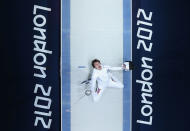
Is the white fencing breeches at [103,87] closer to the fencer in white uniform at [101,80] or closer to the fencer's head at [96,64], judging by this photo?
the fencer in white uniform at [101,80]

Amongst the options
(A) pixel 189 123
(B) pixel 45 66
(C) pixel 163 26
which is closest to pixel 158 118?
(A) pixel 189 123

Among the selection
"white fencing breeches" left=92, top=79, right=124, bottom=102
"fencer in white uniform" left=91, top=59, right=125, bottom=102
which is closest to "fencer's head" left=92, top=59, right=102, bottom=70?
"fencer in white uniform" left=91, top=59, right=125, bottom=102

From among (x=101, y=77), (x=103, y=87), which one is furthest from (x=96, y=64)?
(x=103, y=87)

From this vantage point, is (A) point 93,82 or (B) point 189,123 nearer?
(A) point 93,82

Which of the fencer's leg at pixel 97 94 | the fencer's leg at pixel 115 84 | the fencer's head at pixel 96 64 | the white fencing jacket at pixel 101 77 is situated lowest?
the fencer's leg at pixel 97 94

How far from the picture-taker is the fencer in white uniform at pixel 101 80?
Result: 3.50 m

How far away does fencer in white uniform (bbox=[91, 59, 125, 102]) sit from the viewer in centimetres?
350

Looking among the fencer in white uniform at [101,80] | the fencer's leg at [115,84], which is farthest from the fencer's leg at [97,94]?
the fencer's leg at [115,84]

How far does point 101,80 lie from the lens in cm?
352

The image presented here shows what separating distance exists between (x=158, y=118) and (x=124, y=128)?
0.44 meters

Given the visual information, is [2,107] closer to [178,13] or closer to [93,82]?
[93,82]

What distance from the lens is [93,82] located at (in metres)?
3.49

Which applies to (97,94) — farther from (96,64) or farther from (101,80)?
(96,64)

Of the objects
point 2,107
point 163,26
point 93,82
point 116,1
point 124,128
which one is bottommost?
point 124,128
